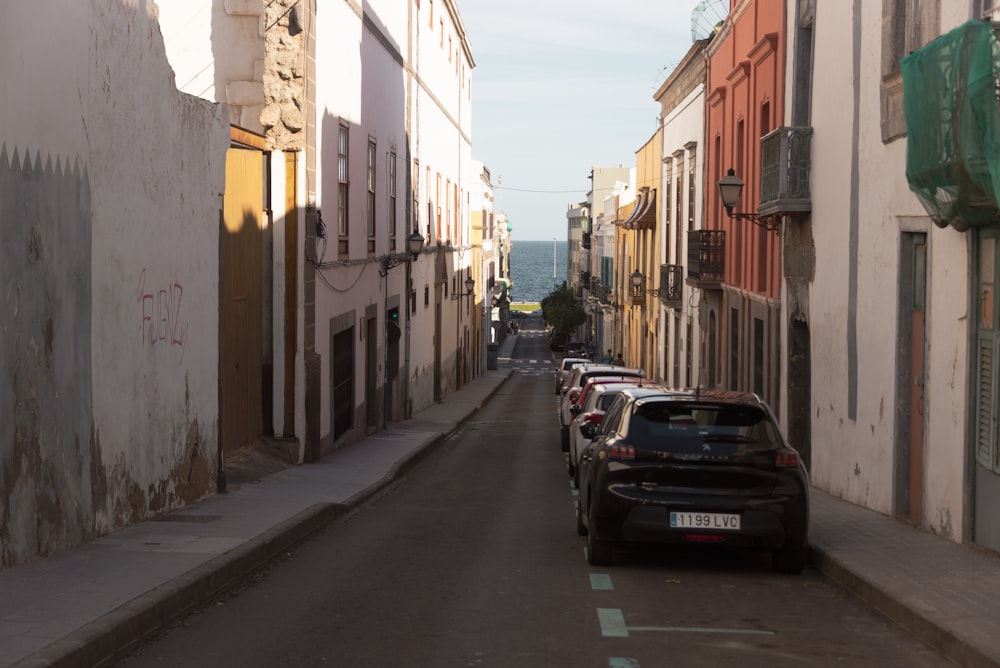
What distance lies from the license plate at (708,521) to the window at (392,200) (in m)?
19.0

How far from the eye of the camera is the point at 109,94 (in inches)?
400

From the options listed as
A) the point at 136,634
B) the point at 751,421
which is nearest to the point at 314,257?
the point at 751,421

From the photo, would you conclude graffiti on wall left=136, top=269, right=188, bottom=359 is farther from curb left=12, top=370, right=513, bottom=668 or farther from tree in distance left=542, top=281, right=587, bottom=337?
tree in distance left=542, top=281, right=587, bottom=337

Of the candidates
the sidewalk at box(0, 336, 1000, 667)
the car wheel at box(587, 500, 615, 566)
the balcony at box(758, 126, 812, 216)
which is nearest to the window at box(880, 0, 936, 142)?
the sidewalk at box(0, 336, 1000, 667)

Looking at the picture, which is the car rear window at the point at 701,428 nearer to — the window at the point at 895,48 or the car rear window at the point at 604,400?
the window at the point at 895,48

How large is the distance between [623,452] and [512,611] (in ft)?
6.76

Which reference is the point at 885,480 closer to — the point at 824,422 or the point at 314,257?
the point at 824,422

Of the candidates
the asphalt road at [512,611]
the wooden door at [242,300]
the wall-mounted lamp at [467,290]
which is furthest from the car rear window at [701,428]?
the wall-mounted lamp at [467,290]

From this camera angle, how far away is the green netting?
336 inches

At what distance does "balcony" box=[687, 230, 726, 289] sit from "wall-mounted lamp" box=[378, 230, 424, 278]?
6.02m

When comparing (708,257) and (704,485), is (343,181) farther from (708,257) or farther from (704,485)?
(704,485)

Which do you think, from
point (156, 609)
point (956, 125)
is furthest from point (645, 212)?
point (156, 609)

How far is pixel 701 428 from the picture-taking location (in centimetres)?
989

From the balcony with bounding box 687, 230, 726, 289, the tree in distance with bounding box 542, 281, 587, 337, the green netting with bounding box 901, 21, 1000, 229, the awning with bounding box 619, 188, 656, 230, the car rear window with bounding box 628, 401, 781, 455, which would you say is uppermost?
the awning with bounding box 619, 188, 656, 230
